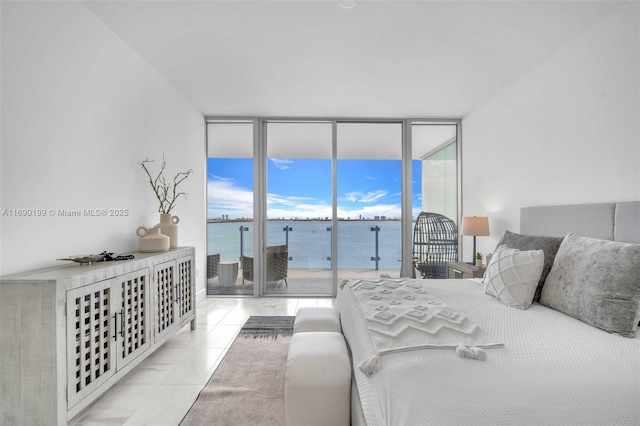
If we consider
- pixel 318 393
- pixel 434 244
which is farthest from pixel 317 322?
pixel 434 244

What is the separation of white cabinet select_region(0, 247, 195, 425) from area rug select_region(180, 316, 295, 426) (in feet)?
1.97

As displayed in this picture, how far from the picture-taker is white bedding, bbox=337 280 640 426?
3.35 feet

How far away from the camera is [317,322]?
2.28 metres

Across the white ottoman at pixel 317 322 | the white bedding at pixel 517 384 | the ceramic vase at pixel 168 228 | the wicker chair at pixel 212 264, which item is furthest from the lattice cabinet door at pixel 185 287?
the white bedding at pixel 517 384

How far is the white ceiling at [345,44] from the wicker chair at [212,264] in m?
2.22

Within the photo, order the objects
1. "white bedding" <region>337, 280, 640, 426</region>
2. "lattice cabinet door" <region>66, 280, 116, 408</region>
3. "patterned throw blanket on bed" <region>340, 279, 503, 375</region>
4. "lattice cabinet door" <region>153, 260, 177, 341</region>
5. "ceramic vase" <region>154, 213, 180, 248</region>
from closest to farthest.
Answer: "white bedding" <region>337, 280, 640, 426</region> → "patterned throw blanket on bed" <region>340, 279, 503, 375</region> → "lattice cabinet door" <region>66, 280, 116, 408</region> → "lattice cabinet door" <region>153, 260, 177, 341</region> → "ceramic vase" <region>154, 213, 180, 248</region>

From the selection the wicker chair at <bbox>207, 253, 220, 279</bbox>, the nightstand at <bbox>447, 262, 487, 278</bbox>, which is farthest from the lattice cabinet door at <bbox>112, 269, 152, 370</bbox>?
the nightstand at <bbox>447, 262, 487, 278</bbox>

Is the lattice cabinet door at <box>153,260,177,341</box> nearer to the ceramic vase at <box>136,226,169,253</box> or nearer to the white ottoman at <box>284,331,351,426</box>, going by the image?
the ceramic vase at <box>136,226,169,253</box>

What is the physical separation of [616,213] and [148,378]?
3.52 meters

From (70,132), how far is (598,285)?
3.34 m

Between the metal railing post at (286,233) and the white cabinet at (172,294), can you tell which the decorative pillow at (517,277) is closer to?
the white cabinet at (172,294)

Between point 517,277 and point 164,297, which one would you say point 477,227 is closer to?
point 517,277

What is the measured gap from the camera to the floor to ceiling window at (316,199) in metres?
4.64

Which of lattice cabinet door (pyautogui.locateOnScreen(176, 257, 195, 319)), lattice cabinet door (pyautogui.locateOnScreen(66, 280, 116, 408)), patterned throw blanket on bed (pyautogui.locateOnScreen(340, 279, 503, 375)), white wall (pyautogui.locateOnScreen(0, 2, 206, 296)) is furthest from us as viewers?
lattice cabinet door (pyautogui.locateOnScreen(176, 257, 195, 319))
